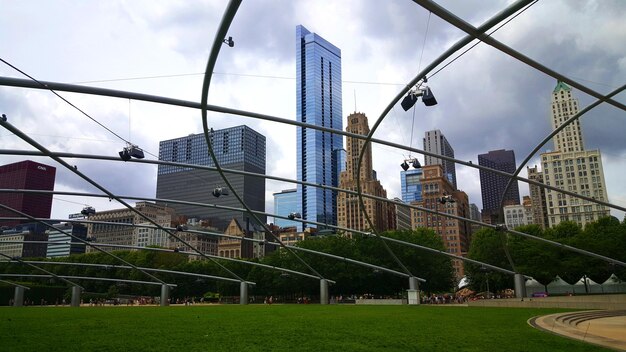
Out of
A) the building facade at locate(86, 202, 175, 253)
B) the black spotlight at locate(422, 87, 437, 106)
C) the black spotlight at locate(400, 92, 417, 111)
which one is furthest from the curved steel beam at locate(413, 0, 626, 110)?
the building facade at locate(86, 202, 175, 253)

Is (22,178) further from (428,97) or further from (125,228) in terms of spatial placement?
(428,97)

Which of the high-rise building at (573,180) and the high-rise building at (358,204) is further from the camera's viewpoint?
the high-rise building at (358,204)

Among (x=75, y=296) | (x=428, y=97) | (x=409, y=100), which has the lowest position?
(x=75, y=296)

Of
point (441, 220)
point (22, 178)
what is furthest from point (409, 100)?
point (441, 220)

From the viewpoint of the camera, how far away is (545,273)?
5709cm

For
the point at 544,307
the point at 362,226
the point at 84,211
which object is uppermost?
the point at 362,226

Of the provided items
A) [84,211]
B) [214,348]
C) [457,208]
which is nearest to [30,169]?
[84,211]

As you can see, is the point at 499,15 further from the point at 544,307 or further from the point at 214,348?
the point at 544,307

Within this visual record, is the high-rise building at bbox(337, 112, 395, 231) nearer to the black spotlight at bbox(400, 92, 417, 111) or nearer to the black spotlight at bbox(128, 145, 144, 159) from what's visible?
the black spotlight at bbox(128, 145, 144, 159)

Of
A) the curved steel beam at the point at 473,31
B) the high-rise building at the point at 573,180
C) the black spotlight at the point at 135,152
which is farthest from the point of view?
the high-rise building at the point at 573,180

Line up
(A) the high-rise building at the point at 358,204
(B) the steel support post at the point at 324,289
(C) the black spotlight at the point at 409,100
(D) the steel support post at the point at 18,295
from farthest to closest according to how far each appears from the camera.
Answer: (A) the high-rise building at the point at 358,204 < (B) the steel support post at the point at 324,289 < (D) the steel support post at the point at 18,295 < (C) the black spotlight at the point at 409,100

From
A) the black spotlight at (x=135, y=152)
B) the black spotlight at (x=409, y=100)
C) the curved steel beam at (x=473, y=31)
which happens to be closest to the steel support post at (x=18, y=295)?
the black spotlight at (x=135, y=152)

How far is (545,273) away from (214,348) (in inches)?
2182

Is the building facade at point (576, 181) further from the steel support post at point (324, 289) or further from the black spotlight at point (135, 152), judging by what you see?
the black spotlight at point (135, 152)
